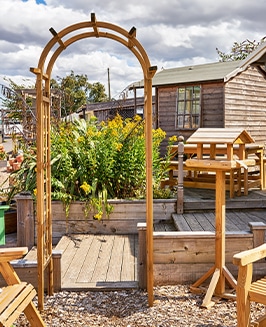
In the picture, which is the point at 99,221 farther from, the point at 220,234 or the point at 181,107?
the point at 181,107

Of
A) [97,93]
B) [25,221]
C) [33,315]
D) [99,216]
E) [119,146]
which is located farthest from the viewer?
[97,93]

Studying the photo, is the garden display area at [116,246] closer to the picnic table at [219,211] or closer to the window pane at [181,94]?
the picnic table at [219,211]

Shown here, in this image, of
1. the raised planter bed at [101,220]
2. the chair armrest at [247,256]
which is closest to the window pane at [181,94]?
the raised planter bed at [101,220]

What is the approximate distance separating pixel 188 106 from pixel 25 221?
27.2ft

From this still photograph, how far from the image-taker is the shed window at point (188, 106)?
12.1 metres

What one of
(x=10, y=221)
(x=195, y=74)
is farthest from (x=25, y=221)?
(x=195, y=74)

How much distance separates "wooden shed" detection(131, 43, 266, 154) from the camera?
1177 centimetres

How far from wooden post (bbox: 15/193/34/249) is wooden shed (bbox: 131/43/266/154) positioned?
8.03 m

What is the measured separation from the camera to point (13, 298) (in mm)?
2492

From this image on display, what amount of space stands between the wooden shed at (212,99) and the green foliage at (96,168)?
6392 millimetres

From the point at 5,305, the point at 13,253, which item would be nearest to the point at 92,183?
the point at 13,253

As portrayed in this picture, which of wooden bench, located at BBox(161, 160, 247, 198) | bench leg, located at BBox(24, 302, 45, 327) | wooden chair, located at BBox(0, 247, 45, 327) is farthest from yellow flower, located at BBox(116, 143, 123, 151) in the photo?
bench leg, located at BBox(24, 302, 45, 327)

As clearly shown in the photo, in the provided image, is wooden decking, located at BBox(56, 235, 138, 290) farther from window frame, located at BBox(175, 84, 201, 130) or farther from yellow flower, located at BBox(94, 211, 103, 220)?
window frame, located at BBox(175, 84, 201, 130)

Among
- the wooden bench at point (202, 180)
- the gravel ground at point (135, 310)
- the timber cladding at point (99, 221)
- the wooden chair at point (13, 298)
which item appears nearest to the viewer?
the wooden chair at point (13, 298)
